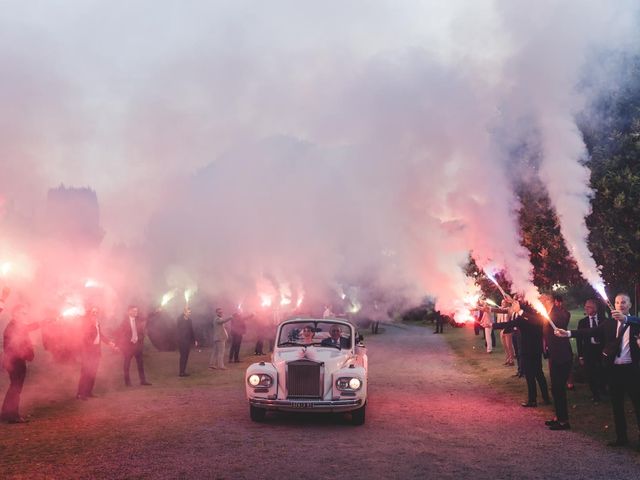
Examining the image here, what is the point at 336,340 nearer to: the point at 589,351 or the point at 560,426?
the point at 560,426

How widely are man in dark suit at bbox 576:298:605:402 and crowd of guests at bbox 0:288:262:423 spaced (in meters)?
12.0

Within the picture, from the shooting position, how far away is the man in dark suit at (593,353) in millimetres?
12477

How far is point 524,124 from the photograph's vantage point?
1388cm

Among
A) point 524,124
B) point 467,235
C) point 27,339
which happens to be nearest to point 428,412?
point 467,235

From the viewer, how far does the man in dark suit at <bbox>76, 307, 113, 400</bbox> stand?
14.1 m

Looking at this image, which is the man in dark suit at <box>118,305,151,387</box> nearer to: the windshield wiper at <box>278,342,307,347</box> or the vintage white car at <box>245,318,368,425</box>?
the windshield wiper at <box>278,342,307,347</box>

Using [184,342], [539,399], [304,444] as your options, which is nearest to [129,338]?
[184,342]

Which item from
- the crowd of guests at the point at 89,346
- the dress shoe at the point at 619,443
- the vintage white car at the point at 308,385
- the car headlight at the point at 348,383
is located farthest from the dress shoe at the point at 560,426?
the crowd of guests at the point at 89,346

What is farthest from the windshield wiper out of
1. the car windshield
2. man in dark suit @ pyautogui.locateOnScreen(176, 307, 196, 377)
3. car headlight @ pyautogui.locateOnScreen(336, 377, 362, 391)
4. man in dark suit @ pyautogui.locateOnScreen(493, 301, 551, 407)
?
man in dark suit @ pyautogui.locateOnScreen(176, 307, 196, 377)

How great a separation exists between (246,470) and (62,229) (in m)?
104

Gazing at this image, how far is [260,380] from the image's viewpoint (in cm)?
1073

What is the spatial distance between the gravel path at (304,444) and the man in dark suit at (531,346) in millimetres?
702

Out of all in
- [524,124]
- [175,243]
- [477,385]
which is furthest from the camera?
[175,243]

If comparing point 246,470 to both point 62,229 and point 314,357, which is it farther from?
point 62,229
